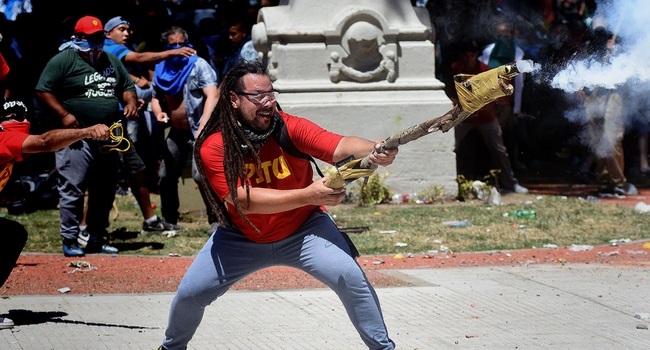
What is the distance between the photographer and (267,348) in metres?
6.33

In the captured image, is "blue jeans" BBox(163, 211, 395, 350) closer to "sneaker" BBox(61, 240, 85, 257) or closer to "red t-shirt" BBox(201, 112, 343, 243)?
"red t-shirt" BBox(201, 112, 343, 243)

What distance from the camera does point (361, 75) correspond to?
40.6 feet

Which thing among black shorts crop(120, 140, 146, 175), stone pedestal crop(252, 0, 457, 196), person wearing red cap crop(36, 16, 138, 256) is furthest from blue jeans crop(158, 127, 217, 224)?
stone pedestal crop(252, 0, 457, 196)

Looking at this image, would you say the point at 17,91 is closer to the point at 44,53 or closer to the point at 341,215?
the point at 44,53

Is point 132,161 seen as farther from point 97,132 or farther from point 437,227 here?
point 97,132

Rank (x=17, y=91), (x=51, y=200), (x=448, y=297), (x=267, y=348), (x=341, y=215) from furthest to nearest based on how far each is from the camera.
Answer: (x=17, y=91) → (x=51, y=200) → (x=341, y=215) → (x=448, y=297) → (x=267, y=348)

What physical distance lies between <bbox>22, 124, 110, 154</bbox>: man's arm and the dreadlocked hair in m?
1.04

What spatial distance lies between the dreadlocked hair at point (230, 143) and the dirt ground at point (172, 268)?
8.88ft

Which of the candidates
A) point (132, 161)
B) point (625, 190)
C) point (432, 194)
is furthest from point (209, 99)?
point (625, 190)

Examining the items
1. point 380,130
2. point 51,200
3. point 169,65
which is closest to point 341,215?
point 380,130

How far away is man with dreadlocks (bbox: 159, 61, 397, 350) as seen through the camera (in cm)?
517

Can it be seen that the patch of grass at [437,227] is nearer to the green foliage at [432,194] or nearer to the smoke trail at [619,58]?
the green foliage at [432,194]

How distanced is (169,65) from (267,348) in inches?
192

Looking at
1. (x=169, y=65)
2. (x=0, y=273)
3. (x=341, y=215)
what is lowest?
(x=341, y=215)
